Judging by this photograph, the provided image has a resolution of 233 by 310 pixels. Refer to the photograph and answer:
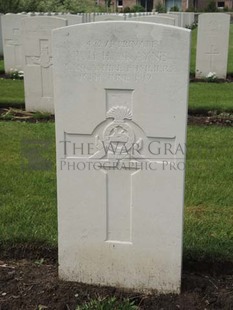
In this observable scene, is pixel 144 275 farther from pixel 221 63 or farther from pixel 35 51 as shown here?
pixel 221 63

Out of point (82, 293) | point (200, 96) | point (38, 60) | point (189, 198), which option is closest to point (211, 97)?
point (200, 96)

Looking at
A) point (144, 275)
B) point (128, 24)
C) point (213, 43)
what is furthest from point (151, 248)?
point (213, 43)

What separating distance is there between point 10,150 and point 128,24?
370cm

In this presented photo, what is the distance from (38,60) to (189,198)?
4499 mm

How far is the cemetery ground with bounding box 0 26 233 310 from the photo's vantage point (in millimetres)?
3000

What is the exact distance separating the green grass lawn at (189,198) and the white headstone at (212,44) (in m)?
5.60

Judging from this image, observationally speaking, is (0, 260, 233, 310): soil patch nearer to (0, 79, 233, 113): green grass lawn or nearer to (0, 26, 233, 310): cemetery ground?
(0, 26, 233, 310): cemetery ground

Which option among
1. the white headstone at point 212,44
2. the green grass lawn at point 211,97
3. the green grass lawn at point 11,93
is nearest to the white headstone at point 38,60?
the green grass lawn at point 11,93

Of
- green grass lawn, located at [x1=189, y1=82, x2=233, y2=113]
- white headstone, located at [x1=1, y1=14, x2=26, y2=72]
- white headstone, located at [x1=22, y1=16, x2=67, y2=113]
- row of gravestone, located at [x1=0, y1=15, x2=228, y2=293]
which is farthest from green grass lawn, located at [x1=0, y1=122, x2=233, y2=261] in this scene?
white headstone, located at [x1=1, y1=14, x2=26, y2=72]

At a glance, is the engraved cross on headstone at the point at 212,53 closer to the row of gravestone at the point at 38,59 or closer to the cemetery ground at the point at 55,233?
the row of gravestone at the point at 38,59

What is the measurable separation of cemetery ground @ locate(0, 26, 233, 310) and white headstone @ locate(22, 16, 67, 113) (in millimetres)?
1366

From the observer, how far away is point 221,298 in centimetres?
299

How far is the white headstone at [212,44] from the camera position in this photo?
11734 millimetres

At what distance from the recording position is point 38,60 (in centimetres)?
816
